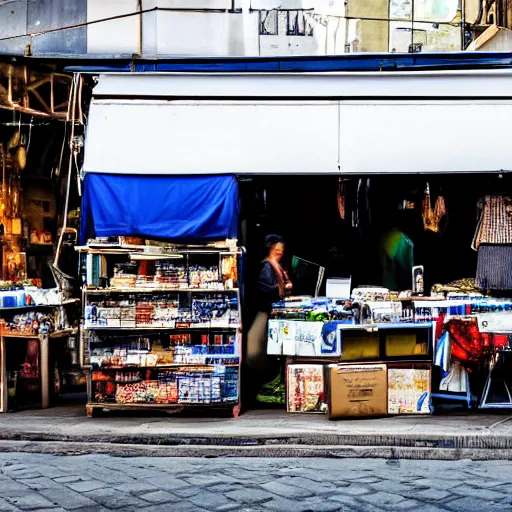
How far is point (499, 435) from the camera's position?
8.86m

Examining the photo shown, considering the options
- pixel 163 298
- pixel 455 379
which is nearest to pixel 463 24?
pixel 455 379

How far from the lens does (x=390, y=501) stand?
6480 mm

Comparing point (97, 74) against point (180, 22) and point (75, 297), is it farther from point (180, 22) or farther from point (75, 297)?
point (75, 297)

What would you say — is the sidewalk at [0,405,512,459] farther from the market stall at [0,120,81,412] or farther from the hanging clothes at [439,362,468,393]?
the market stall at [0,120,81,412]

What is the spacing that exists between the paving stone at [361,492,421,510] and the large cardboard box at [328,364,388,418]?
324cm

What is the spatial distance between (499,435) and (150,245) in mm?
4964

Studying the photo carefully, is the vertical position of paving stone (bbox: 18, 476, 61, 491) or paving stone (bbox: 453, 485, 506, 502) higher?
paving stone (bbox: 453, 485, 506, 502)

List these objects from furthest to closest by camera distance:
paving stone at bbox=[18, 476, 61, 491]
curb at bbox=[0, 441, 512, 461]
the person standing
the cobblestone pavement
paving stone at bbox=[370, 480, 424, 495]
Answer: the person standing → curb at bbox=[0, 441, 512, 461] → paving stone at bbox=[18, 476, 61, 491] → paving stone at bbox=[370, 480, 424, 495] → the cobblestone pavement

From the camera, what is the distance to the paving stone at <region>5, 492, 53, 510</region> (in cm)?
641

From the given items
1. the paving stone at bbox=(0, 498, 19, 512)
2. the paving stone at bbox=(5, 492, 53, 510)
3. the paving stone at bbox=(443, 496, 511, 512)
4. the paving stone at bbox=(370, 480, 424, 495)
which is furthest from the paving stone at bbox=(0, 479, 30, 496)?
the paving stone at bbox=(443, 496, 511, 512)

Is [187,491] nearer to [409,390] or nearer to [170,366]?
[170,366]

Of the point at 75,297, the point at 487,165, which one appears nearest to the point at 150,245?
the point at 75,297

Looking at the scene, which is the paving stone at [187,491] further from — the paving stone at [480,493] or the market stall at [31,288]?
the market stall at [31,288]

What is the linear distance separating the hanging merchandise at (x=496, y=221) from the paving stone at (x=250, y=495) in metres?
5.67
